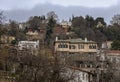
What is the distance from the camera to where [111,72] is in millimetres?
58906

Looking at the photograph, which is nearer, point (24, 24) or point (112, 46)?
point (112, 46)

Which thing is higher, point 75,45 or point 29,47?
point 29,47

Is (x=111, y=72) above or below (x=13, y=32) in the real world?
below

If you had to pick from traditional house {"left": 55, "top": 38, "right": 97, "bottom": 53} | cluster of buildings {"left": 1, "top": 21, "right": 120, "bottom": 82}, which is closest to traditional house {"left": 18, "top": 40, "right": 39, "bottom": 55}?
cluster of buildings {"left": 1, "top": 21, "right": 120, "bottom": 82}

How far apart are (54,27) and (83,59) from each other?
3008 cm

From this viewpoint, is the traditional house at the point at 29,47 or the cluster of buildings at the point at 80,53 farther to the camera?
the cluster of buildings at the point at 80,53

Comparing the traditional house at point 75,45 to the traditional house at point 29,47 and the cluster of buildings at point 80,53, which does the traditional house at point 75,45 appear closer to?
the cluster of buildings at point 80,53

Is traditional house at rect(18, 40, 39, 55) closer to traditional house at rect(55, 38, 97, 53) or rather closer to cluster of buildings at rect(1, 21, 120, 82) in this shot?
cluster of buildings at rect(1, 21, 120, 82)

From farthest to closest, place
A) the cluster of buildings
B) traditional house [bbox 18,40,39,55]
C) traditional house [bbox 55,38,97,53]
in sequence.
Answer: traditional house [bbox 55,38,97,53], the cluster of buildings, traditional house [bbox 18,40,39,55]

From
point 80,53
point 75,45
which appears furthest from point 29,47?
point 75,45

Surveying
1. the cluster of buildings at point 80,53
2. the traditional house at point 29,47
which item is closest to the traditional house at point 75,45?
the cluster of buildings at point 80,53

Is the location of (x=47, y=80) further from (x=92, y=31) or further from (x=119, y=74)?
(x=92, y=31)

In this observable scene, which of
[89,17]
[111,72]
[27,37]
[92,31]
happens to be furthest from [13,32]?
[111,72]

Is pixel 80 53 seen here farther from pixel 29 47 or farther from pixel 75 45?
pixel 29 47
